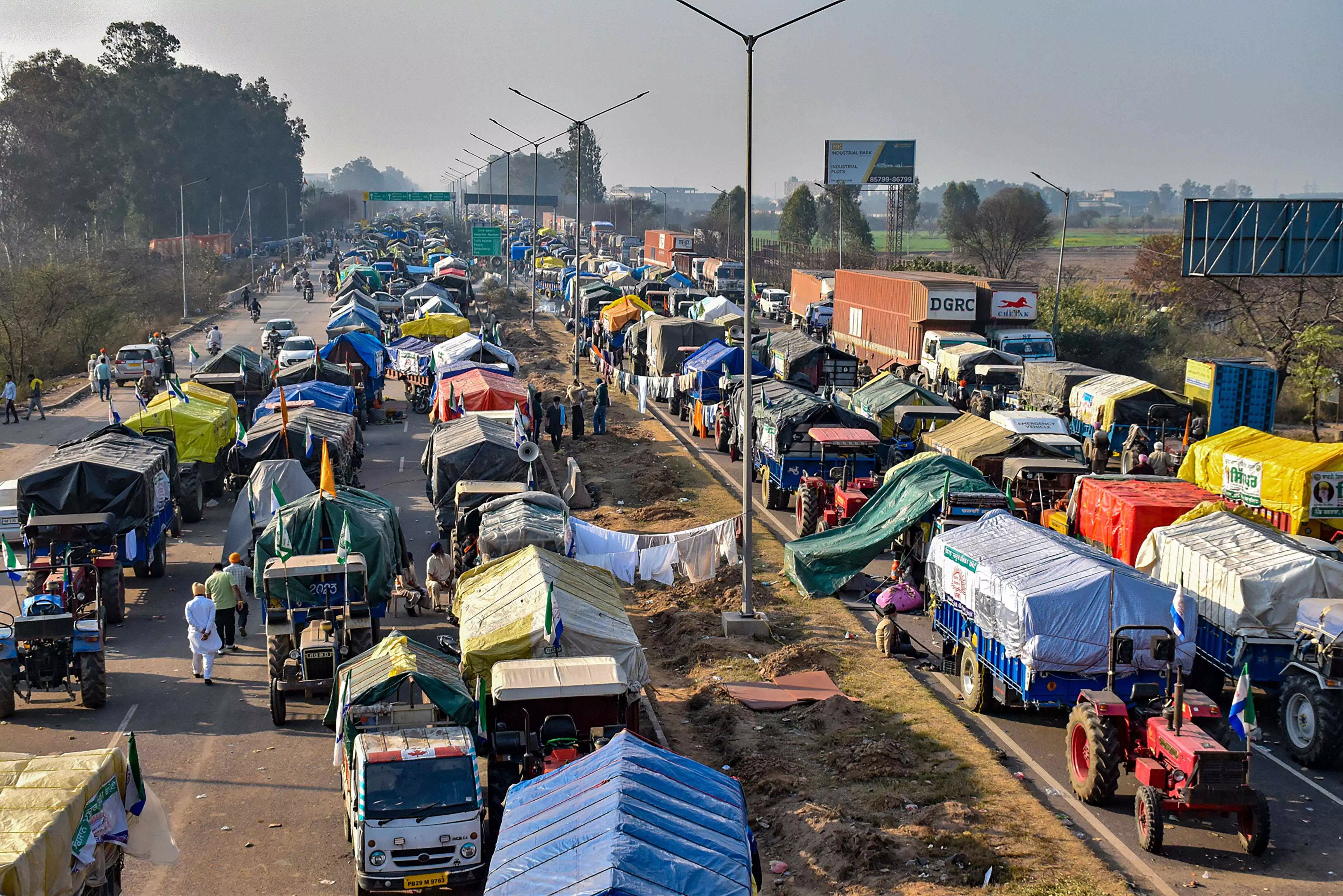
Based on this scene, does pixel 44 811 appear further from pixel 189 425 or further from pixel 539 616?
pixel 189 425

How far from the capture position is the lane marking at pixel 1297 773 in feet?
46.3

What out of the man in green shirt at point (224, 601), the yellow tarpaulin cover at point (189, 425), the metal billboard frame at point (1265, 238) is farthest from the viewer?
the metal billboard frame at point (1265, 238)

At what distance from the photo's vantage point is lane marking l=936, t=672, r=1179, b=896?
39.7 ft

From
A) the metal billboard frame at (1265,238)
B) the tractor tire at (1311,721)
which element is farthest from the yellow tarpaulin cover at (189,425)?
the metal billboard frame at (1265,238)

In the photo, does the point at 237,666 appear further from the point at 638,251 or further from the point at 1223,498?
the point at 638,251

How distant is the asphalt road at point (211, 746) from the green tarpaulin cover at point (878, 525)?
6149 millimetres

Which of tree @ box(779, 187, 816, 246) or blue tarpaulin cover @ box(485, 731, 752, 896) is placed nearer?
blue tarpaulin cover @ box(485, 731, 752, 896)

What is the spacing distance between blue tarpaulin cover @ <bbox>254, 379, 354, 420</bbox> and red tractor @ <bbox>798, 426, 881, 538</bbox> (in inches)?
464

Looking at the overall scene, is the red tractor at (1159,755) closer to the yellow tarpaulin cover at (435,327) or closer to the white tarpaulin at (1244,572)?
the white tarpaulin at (1244,572)

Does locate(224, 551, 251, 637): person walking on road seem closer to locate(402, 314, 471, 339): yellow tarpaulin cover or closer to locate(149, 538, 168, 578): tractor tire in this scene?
locate(149, 538, 168, 578): tractor tire

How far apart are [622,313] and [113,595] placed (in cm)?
3402

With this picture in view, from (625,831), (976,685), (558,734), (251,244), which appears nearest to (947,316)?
(976,685)

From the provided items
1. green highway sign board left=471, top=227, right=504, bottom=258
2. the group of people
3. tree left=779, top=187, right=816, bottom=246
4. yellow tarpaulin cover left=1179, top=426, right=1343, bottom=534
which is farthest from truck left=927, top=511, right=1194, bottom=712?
tree left=779, top=187, right=816, bottom=246

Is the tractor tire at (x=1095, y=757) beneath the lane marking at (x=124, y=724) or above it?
above
